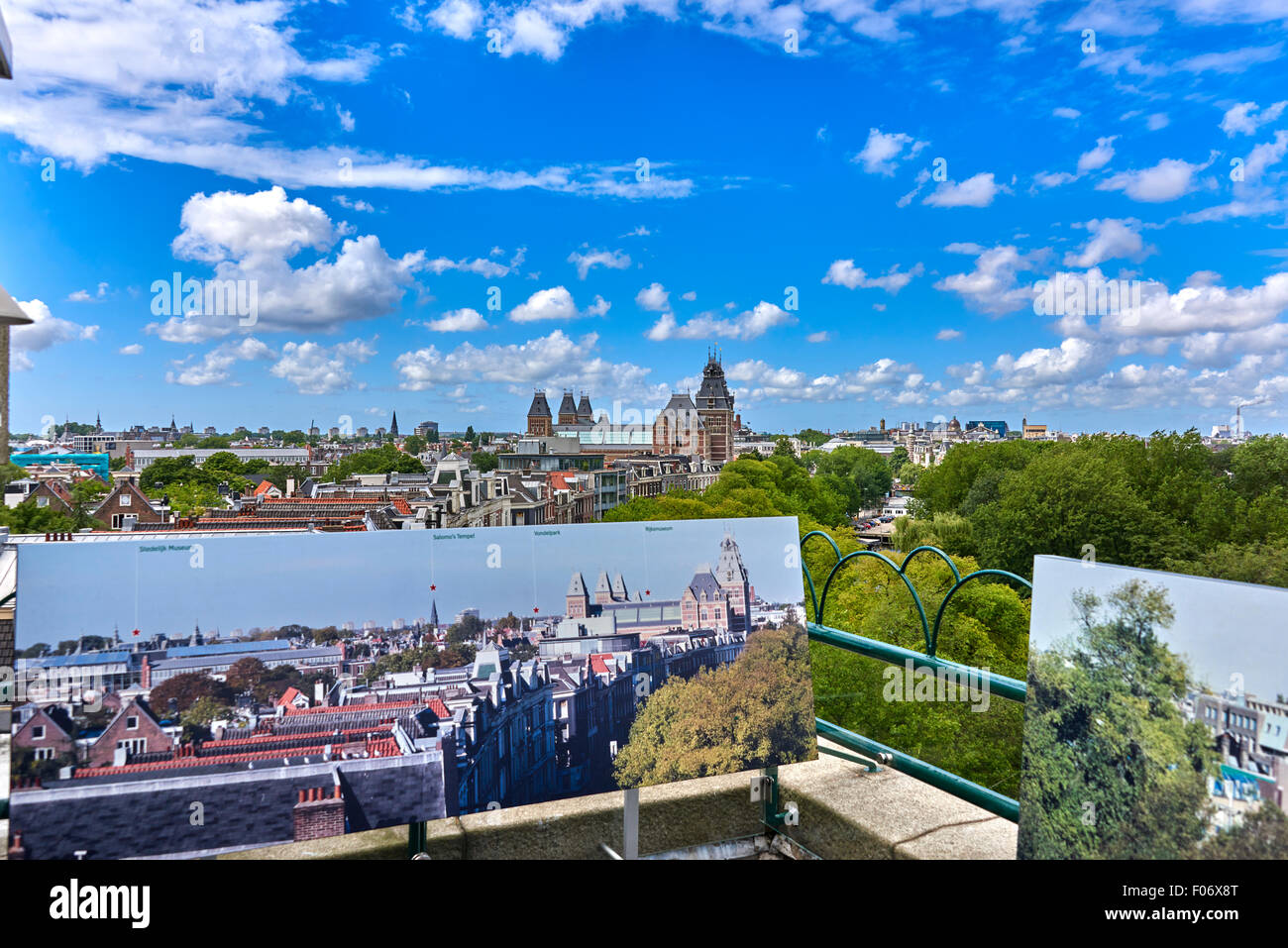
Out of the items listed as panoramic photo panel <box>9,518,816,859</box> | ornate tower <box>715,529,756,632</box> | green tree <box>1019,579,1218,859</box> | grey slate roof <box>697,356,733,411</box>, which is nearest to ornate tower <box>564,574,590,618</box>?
panoramic photo panel <box>9,518,816,859</box>

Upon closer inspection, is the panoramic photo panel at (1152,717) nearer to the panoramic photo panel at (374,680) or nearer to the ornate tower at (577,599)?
the panoramic photo panel at (374,680)

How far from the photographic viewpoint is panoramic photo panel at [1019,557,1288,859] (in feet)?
5.68

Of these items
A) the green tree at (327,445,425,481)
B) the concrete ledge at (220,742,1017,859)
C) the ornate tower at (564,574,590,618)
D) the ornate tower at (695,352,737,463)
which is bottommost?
the concrete ledge at (220,742,1017,859)

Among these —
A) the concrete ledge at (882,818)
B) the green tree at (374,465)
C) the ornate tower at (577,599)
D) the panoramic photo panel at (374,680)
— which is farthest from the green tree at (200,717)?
the green tree at (374,465)

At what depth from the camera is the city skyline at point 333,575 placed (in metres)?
2.19

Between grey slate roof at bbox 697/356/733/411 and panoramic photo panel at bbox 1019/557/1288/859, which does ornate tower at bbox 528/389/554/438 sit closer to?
grey slate roof at bbox 697/356/733/411

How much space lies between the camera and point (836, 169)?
62.1m

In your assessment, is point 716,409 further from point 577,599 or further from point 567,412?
point 577,599

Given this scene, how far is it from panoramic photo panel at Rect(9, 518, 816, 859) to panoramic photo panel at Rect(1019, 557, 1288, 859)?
1.09 metres

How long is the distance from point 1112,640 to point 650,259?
7080cm

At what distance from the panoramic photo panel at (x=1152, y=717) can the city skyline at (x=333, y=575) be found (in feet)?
4.11

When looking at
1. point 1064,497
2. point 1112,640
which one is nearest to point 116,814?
point 1112,640

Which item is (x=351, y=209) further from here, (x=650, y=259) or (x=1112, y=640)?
(x=1112, y=640)
